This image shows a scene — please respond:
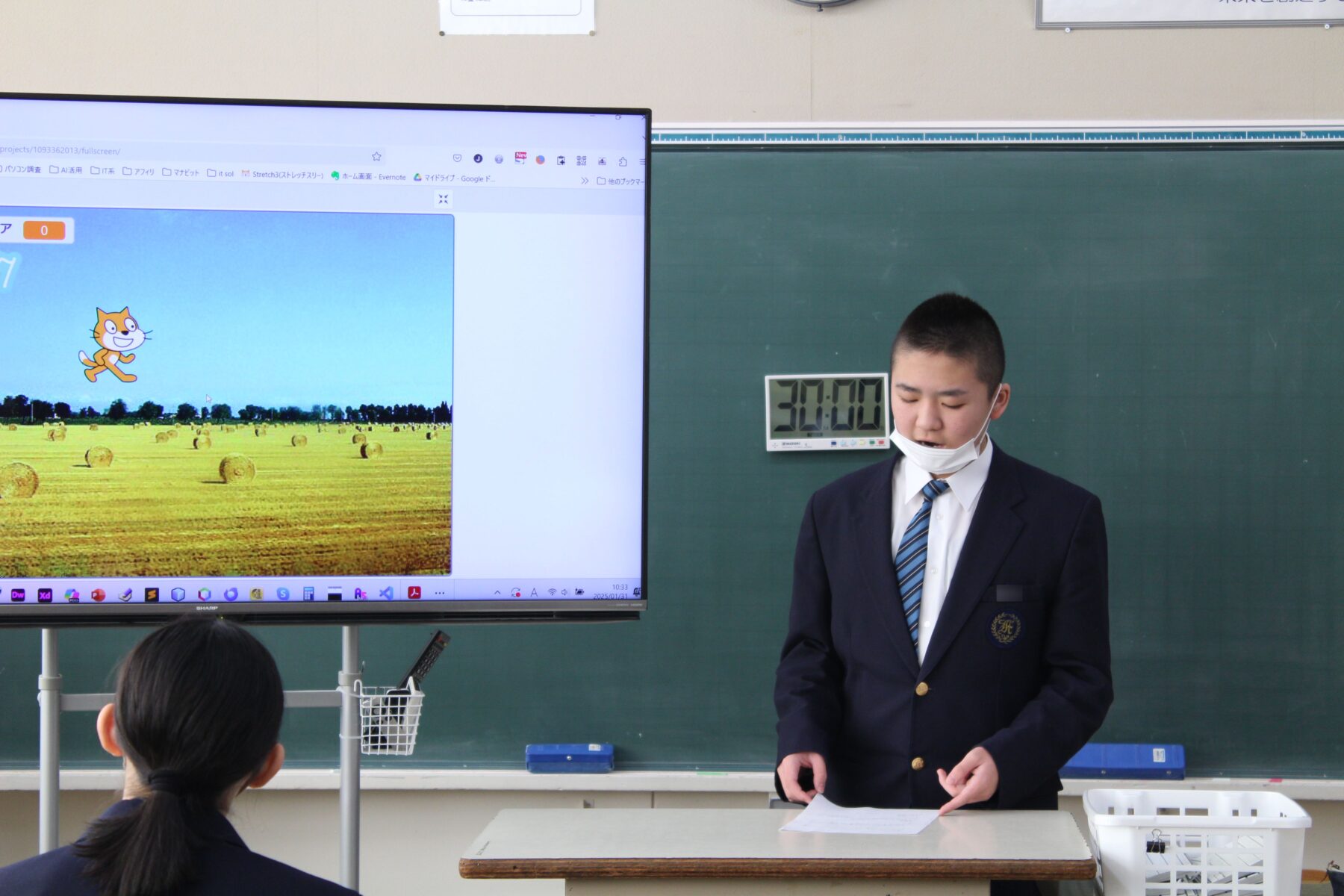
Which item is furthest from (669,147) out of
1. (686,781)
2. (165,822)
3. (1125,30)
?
(165,822)

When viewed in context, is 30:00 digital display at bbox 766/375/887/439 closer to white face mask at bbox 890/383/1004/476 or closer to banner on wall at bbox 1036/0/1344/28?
white face mask at bbox 890/383/1004/476

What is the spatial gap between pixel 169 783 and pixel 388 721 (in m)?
1.00

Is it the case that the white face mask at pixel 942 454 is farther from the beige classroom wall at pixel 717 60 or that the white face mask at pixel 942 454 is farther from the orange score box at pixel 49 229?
the orange score box at pixel 49 229

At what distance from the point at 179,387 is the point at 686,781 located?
152cm

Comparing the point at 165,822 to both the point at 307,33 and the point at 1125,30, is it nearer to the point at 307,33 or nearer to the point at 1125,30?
the point at 307,33

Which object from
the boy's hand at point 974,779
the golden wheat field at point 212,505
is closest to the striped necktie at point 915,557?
the boy's hand at point 974,779

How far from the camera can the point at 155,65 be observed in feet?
9.88

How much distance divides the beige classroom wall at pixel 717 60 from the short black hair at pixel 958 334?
112 cm

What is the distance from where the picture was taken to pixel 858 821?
1.58 metres

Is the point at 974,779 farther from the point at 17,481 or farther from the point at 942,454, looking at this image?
the point at 17,481

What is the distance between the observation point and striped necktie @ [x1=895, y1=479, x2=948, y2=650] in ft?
6.42

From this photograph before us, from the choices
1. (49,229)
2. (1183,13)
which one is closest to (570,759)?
(49,229)

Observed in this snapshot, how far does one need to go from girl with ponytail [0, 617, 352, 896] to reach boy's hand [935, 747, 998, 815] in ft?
2.94

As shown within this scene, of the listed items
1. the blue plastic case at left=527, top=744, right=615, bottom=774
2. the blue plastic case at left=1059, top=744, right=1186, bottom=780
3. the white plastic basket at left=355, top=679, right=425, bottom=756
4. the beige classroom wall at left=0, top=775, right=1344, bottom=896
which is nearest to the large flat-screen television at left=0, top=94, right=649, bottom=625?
the white plastic basket at left=355, top=679, right=425, bottom=756
